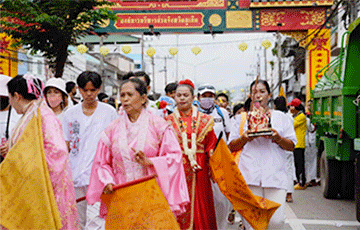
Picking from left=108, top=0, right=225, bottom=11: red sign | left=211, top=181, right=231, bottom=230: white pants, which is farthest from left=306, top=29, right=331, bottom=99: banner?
left=211, top=181, right=231, bottom=230: white pants

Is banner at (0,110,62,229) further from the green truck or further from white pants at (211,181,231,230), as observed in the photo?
the green truck

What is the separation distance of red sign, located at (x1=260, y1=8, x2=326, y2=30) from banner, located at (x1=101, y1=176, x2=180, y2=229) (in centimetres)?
1424

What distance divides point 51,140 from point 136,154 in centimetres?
68

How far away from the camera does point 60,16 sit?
1025 centimetres

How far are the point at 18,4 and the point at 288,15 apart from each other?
10587 millimetres

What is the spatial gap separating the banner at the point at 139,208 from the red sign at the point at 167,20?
45.3 feet

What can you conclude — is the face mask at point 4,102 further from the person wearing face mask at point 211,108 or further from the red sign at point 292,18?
the red sign at point 292,18

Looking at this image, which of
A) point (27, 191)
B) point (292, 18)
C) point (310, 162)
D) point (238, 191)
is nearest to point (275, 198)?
point (238, 191)

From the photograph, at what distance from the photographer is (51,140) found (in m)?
3.32

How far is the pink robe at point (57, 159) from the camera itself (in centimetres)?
330

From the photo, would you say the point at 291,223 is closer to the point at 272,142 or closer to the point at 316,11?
the point at 272,142

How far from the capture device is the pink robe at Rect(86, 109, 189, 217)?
11.7 feet

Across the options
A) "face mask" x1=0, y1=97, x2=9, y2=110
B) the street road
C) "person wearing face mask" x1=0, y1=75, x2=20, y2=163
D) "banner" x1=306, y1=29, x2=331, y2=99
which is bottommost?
the street road

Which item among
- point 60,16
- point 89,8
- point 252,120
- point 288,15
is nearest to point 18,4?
point 60,16
